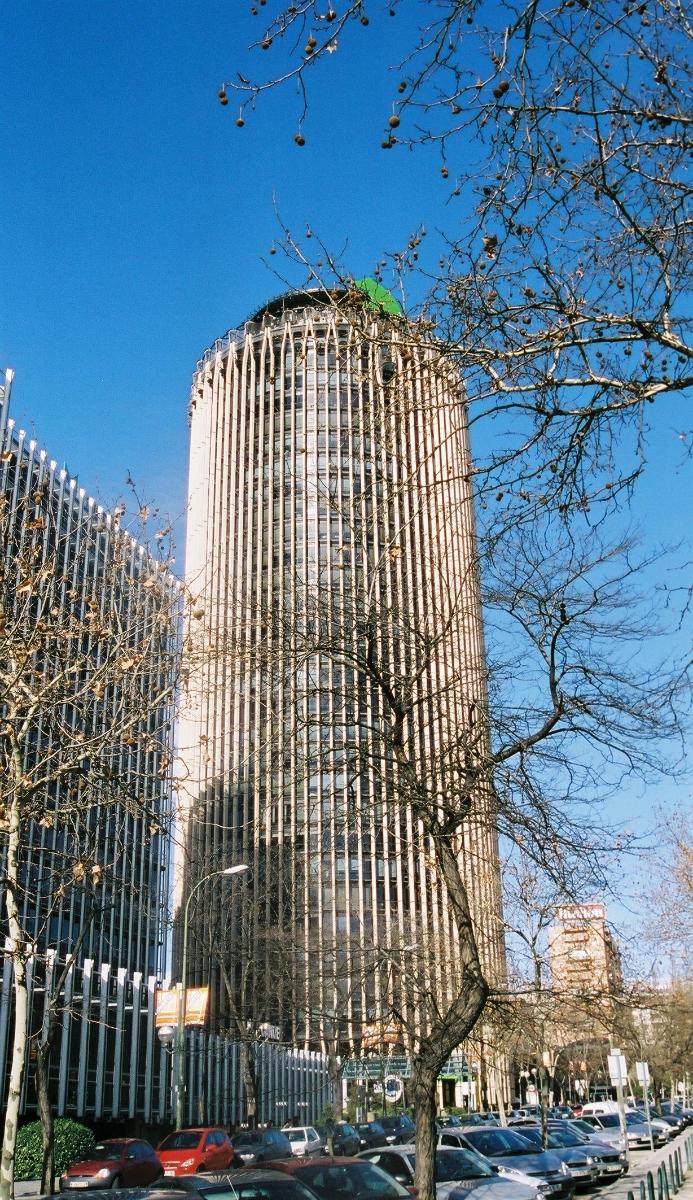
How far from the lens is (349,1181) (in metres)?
11.7

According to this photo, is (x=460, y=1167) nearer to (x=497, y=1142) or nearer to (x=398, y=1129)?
(x=497, y=1142)

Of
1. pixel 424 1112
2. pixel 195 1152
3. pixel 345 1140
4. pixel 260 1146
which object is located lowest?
pixel 345 1140

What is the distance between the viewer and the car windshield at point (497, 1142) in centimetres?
2067

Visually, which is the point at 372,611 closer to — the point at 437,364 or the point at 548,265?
the point at 437,364

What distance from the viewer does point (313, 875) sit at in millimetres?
64125

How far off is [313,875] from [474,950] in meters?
55.7

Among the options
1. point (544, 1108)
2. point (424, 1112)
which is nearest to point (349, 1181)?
point (424, 1112)

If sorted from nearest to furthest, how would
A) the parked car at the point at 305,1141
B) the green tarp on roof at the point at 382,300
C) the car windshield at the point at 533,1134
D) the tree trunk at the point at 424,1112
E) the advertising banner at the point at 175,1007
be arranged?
the green tarp on roof at the point at 382,300, the tree trunk at the point at 424,1112, the car windshield at the point at 533,1134, the advertising banner at the point at 175,1007, the parked car at the point at 305,1141

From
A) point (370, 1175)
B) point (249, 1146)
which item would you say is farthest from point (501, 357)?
point (249, 1146)

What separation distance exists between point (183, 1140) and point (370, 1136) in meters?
11.1

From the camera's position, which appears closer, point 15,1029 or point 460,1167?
point 15,1029

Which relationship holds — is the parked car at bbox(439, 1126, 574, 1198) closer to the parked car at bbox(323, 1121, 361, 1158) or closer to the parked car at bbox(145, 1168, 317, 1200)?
the parked car at bbox(145, 1168, 317, 1200)

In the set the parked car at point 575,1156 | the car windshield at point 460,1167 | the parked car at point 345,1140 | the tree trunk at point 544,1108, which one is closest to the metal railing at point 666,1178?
the parked car at point 575,1156

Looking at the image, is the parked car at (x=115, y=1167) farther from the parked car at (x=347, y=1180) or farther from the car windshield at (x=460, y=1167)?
the parked car at (x=347, y=1180)
